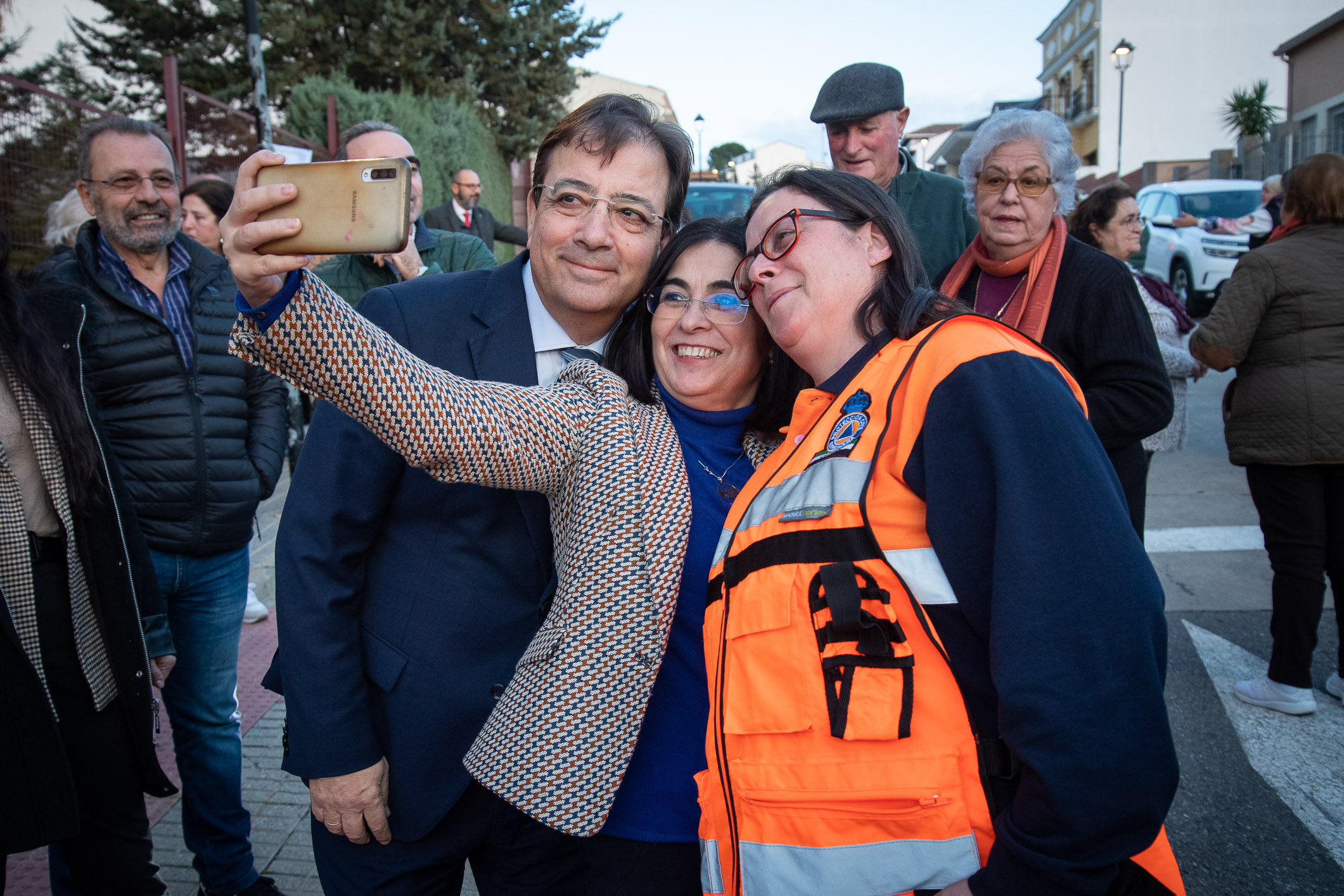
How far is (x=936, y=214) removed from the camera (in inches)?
137

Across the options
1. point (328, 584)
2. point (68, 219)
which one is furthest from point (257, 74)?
point (328, 584)

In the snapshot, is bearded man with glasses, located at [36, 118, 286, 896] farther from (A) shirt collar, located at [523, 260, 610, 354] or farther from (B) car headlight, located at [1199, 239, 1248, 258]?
(B) car headlight, located at [1199, 239, 1248, 258]

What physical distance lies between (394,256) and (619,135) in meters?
2.20

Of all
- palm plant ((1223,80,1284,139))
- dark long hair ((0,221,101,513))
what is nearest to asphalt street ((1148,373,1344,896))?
dark long hair ((0,221,101,513))

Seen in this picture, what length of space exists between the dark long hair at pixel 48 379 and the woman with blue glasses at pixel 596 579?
56.9 inches

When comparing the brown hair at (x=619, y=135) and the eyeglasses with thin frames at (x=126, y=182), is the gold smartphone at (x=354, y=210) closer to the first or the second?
the brown hair at (x=619, y=135)

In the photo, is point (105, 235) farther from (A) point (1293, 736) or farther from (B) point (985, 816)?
(A) point (1293, 736)

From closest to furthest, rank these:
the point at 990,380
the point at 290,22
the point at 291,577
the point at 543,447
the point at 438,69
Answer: the point at 990,380, the point at 543,447, the point at 291,577, the point at 290,22, the point at 438,69

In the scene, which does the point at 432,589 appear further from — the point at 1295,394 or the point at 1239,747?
the point at 1295,394

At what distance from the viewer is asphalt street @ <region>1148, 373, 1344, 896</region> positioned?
288 cm

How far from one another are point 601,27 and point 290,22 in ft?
21.7

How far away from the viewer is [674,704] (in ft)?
5.81

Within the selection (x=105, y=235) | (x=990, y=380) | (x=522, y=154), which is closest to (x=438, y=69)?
(x=522, y=154)

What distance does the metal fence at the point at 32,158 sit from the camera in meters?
4.86
